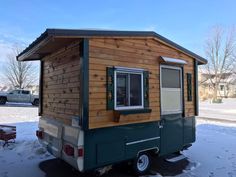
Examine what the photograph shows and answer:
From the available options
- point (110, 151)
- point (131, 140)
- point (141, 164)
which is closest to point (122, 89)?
point (131, 140)

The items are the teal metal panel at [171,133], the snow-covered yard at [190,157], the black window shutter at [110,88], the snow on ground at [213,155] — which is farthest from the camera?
the teal metal panel at [171,133]

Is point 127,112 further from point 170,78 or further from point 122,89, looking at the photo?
point 170,78

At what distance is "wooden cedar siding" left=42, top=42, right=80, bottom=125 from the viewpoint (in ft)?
15.4

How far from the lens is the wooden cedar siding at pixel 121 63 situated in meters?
4.47

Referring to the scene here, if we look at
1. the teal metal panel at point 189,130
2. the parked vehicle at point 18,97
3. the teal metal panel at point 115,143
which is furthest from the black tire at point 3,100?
the teal metal panel at point 115,143

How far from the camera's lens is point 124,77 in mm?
5031

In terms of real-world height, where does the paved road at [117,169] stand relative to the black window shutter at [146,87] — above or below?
below

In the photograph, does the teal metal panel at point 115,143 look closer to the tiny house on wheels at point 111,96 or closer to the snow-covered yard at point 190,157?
the tiny house on wheels at point 111,96

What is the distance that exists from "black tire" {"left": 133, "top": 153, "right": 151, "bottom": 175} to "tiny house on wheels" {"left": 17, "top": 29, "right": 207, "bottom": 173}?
0.9 inches

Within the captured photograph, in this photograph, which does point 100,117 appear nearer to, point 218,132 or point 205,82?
point 218,132

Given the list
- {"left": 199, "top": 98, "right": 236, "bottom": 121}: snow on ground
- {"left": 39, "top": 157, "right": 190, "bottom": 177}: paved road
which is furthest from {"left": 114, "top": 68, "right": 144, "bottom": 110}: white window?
{"left": 199, "top": 98, "right": 236, "bottom": 121}: snow on ground

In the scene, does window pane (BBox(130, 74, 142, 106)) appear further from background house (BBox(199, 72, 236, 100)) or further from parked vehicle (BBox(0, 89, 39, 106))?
background house (BBox(199, 72, 236, 100))

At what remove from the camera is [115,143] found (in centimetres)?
473

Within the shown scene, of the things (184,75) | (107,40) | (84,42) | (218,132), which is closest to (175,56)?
(184,75)
